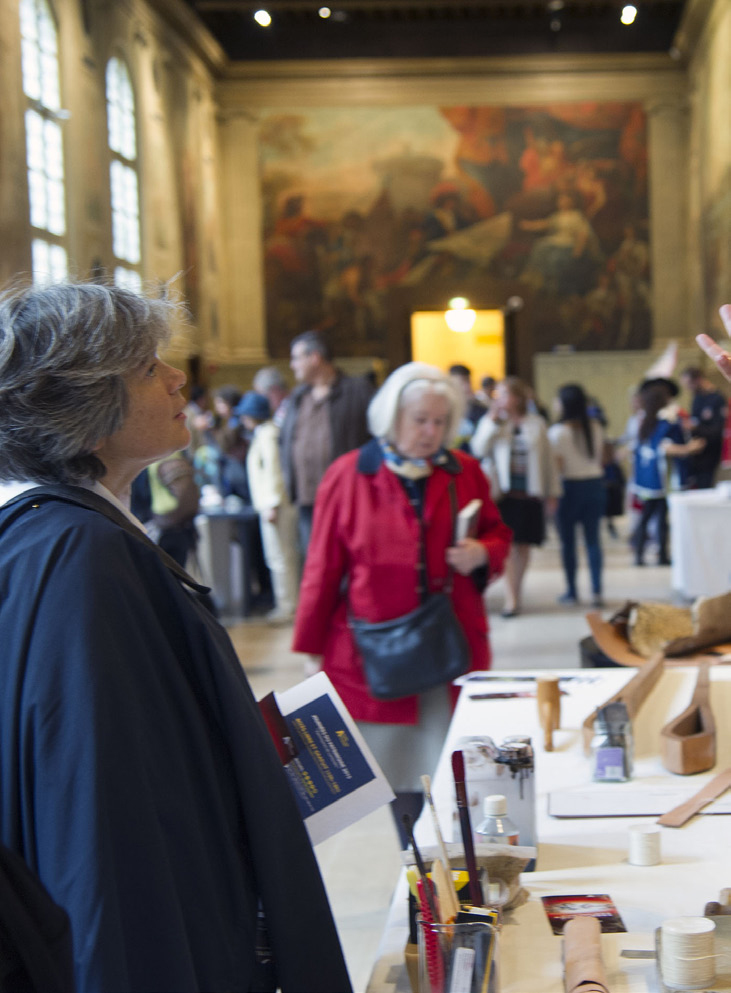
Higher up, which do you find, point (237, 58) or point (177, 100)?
point (237, 58)

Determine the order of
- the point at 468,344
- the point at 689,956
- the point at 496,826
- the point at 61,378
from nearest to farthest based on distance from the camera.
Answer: the point at 689,956
the point at 61,378
the point at 496,826
the point at 468,344

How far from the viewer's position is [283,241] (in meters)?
22.4

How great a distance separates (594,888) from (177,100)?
18944mm

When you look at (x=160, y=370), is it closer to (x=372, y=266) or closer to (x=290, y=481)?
(x=290, y=481)

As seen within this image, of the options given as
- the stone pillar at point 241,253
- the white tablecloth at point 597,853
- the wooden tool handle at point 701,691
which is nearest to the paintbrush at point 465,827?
the white tablecloth at point 597,853

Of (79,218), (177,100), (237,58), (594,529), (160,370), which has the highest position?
(237,58)

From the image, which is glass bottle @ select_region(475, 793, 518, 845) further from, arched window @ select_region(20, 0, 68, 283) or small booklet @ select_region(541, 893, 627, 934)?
arched window @ select_region(20, 0, 68, 283)

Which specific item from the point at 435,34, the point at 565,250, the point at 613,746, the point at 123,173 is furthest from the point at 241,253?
the point at 613,746

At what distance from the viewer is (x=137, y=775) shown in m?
1.47

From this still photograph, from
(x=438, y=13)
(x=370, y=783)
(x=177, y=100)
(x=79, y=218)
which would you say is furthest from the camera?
(x=438, y=13)

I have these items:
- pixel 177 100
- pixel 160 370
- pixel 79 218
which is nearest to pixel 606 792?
pixel 160 370

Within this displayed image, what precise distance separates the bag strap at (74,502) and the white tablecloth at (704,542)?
8.04 meters

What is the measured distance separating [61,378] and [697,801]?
1.48 meters

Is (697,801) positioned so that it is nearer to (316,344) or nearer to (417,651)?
(417,651)
